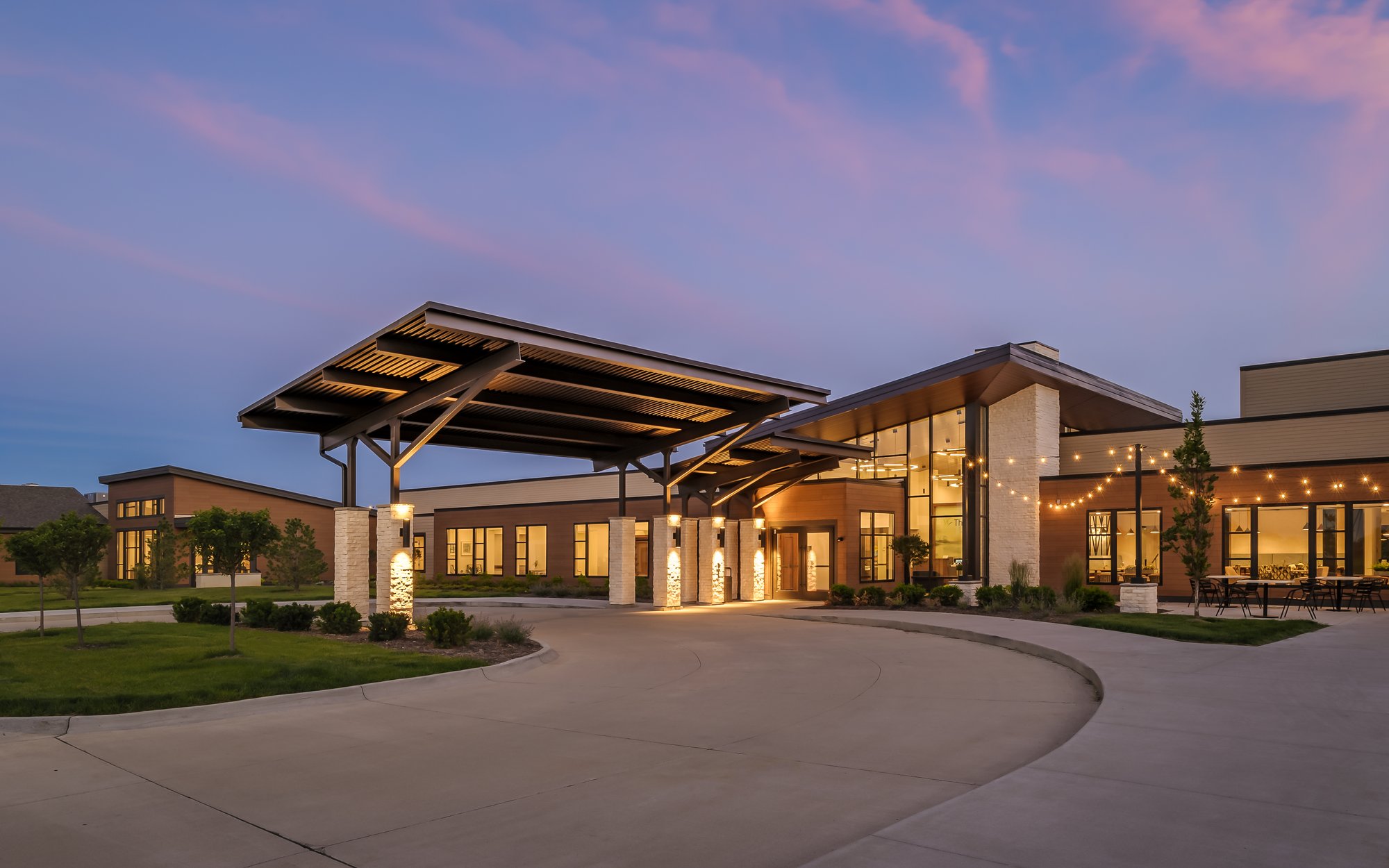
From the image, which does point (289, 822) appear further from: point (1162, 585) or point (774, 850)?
point (1162, 585)

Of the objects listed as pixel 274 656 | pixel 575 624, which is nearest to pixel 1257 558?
pixel 575 624

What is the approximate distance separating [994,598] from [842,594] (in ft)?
14.6

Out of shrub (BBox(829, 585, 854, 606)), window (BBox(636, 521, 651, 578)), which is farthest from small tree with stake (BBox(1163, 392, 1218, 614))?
window (BBox(636, 521, 651, 578))

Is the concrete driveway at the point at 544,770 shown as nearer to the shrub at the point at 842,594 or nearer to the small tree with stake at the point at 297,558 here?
the shrub at the point at 842,594

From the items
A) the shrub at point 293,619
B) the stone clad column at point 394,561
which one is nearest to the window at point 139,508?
the shrub at point 293,619

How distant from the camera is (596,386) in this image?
2034cm

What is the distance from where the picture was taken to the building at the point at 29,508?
4806cm

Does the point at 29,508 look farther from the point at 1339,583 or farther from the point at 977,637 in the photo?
the point at 1339,583

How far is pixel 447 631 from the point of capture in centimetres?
1633

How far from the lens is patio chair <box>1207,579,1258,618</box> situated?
76.8 ft

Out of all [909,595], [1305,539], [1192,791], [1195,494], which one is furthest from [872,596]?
[1192,791]

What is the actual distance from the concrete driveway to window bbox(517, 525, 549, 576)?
2904 cm

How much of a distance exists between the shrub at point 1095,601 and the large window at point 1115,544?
4922 mm

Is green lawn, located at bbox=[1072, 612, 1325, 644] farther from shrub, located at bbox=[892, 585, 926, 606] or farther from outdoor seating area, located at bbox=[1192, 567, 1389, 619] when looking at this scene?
shrub, located at bbox=[892, 585, 926, 606]
